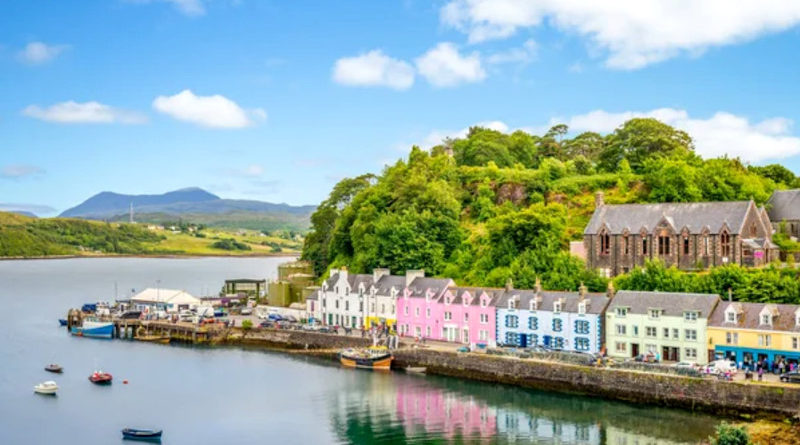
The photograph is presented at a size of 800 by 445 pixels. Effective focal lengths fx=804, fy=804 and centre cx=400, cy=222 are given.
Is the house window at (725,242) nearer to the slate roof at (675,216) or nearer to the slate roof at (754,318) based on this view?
the slate roof at (675,216)

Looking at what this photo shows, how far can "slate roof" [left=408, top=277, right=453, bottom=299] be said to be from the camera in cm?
6538

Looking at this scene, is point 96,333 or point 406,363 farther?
point 96,333

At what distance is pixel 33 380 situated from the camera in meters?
57.2

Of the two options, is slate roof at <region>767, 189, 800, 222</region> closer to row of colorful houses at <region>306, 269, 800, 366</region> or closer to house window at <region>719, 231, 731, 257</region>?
house window at <region>719, 231, 731, 257</region>

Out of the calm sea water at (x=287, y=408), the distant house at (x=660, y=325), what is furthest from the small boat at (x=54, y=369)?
the distant house at (x=660, y=325)

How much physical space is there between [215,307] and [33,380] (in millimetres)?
34217

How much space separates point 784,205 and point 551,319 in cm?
2480

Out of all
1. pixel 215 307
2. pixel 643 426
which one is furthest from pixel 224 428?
pixel 215 307

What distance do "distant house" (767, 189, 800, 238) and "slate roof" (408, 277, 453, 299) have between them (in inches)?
1080

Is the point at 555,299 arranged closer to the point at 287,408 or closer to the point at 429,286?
the point at 429,286

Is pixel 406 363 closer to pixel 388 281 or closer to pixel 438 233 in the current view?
pixel 388 281

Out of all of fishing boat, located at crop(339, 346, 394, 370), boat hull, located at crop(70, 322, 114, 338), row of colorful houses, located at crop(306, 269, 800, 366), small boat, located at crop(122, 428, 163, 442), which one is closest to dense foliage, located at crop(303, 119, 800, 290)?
row of colorful houses, located at crop(306, 269, 800, 366)

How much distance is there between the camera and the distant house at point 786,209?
65.4 metres

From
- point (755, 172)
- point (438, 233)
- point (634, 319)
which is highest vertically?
point (755, 172)
